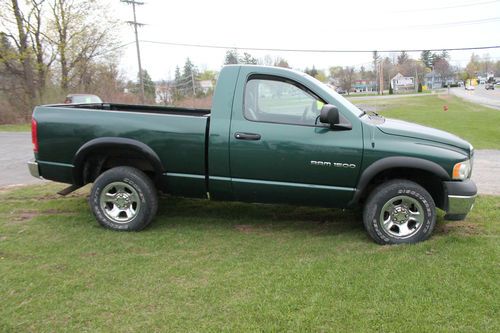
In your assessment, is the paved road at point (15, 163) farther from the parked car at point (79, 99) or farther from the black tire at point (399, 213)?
the black tire at point (399, 213)

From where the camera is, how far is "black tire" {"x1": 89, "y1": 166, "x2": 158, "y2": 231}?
4.62 m

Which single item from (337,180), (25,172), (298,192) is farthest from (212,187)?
(25,172)

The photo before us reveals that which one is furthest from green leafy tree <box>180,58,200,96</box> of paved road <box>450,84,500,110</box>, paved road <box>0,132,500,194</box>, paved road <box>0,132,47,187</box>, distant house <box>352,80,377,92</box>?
distant house <box>352,80,377,92</box>

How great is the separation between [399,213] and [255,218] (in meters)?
1.80

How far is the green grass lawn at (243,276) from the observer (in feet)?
9.71

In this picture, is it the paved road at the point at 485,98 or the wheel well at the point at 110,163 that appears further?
the paved road at the point at 485,98

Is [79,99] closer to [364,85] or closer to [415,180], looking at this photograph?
[415,180]

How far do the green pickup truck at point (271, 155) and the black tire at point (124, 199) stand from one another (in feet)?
0.04

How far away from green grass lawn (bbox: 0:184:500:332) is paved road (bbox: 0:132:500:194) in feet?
7.32

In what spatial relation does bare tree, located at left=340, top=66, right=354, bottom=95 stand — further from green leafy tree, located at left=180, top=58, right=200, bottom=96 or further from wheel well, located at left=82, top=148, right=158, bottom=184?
wheel well, located at left=82, top=148, right=158, bottom=184

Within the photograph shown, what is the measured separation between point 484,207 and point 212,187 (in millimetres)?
3837

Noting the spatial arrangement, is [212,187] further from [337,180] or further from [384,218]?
[384,218]

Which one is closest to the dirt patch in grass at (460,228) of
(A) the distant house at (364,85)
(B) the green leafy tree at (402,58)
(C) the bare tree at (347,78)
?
(C) the bare tree at (347,78)

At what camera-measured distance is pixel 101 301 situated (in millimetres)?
3199
